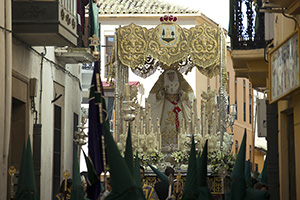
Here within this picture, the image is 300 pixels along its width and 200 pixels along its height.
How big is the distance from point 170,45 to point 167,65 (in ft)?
2.17

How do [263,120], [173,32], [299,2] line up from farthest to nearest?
[173,32] → [263,120] → [299,2]

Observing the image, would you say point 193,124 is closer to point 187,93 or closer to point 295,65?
point 187,93

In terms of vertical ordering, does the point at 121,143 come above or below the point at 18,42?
below

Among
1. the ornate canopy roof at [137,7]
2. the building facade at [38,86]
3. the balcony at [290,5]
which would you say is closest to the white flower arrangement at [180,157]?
the building facade at [38,86]

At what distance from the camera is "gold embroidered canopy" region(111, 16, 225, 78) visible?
21578mm

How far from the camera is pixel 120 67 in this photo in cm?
2197

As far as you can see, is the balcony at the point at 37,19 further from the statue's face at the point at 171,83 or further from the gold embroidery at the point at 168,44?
the statue's face at the point at 171,83

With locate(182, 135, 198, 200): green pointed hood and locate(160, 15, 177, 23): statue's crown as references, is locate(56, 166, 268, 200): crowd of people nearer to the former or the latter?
locate(182, 135, 198, 200): green pointed hood

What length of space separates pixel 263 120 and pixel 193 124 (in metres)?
1.81

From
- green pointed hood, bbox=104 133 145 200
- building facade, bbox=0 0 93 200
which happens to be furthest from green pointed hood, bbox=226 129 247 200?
green pointed hood, bbox=104 133 145 200

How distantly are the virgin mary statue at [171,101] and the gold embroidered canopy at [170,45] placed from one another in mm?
1299

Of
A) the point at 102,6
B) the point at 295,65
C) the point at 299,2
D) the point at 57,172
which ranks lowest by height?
the point at 57,172

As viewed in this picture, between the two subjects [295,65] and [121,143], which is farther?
[121,143]

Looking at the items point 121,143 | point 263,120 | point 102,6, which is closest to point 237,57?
point 263,120
